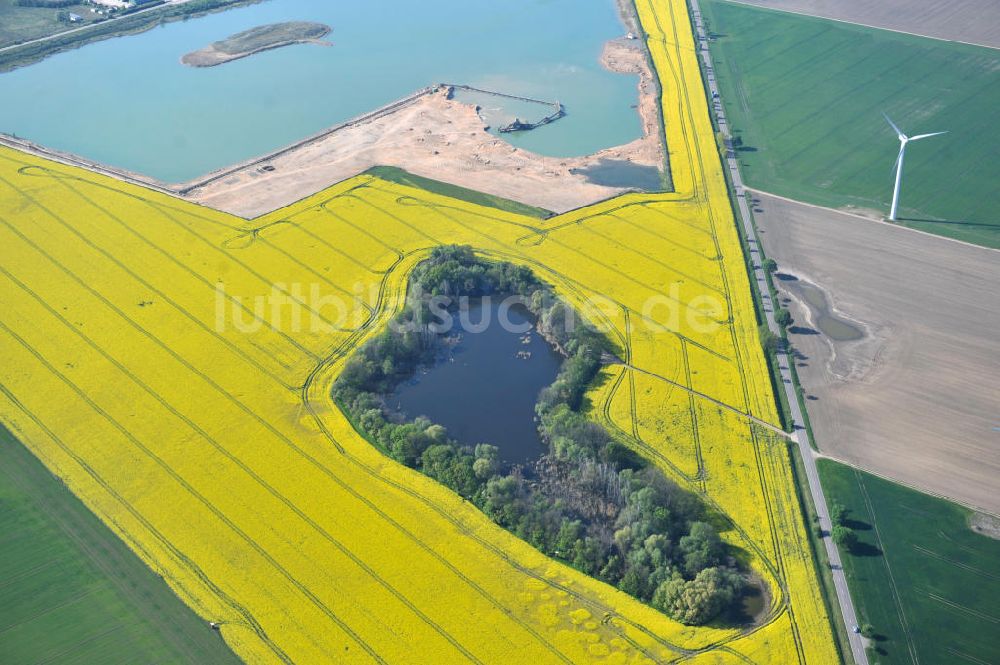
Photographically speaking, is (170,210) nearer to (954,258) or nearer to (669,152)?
(669,152)

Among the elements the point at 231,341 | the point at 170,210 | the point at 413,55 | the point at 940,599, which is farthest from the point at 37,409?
the point at 413,55

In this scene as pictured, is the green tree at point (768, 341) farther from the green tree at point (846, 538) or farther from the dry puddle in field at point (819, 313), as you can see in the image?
the green tree at point (846, 538)

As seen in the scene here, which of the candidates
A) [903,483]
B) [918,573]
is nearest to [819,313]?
[903,483]

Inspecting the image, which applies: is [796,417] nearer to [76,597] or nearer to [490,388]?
[490,388]

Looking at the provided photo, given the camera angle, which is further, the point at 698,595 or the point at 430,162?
the point at 430,162

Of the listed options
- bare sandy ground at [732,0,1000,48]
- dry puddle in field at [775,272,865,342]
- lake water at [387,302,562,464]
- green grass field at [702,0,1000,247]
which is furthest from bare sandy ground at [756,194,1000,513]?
bare sandy ground at [732,0,1000,48]

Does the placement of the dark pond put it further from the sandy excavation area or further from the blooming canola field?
the blooming canola field
